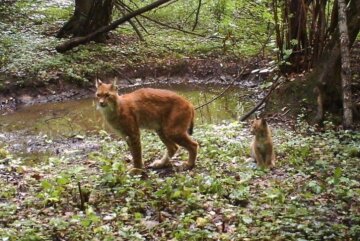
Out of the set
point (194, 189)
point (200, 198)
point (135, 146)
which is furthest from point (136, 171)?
point (200, 198)

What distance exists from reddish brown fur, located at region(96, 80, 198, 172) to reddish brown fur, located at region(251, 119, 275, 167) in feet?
3.08

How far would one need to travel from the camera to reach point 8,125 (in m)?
14.0

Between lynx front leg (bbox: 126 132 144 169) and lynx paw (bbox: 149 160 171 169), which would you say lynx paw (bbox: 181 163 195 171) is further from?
lynx front leg (bbox: 126 132 144 169)

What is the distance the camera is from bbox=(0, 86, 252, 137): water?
539 inches

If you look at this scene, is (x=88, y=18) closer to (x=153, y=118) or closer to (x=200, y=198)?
(x=153, y=118)

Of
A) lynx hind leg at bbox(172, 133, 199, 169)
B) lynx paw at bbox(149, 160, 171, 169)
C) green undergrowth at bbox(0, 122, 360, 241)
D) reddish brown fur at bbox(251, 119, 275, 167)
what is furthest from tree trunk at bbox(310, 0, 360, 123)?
lynx paw at bbox(149, 160, 171, 169)

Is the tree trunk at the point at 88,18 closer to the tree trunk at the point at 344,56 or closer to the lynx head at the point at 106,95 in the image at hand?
the tree trunk at the point at 344,56

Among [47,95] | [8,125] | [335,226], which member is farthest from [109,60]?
[335,226]

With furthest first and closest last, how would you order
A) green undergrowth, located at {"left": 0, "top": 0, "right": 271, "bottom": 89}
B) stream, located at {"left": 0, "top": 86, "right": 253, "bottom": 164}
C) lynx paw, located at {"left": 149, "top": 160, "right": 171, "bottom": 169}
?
green undergrowth, located at {"left": 0, "top": 0, "right": 271, "bottom": 89}
stream, located at {"left": 0, "top": 86, "right": 253, "bottom": 164}
lynx paw, located at {"left": 149, "top": 160, "right": 171, "bottom": 169}

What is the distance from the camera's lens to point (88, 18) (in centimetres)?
1944

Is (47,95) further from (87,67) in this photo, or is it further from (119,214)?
(119,214)

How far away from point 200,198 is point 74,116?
830 centimetres

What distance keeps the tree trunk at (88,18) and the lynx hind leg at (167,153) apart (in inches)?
421

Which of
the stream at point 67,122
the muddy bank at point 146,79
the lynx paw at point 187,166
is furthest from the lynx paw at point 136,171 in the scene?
the muddy bank at point 146,79
